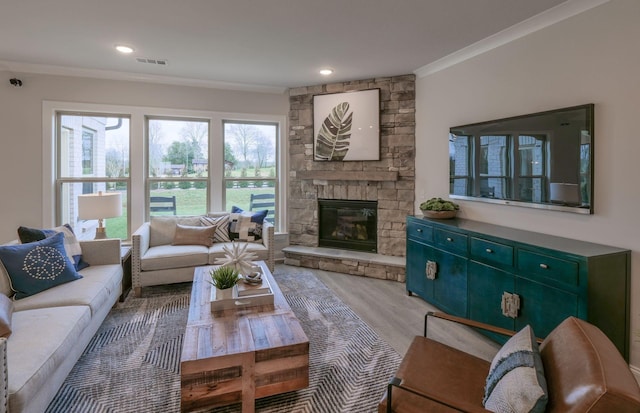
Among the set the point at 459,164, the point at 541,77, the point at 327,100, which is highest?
the point at 327,100

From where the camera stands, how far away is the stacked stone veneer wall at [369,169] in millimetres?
4527

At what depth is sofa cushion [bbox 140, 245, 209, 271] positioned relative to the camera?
12.4 ft

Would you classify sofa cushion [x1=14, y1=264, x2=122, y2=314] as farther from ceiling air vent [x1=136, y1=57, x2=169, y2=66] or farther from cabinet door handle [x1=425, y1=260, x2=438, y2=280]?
cabinet door handle [x1=425, y1=260, x2=438, y2=280]

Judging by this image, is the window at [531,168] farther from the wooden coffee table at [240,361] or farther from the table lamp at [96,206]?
the table lamp at [96,206]

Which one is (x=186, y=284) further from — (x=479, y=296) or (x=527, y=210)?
(x=527, y=210)

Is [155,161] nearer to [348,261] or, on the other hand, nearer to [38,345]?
[348,261]

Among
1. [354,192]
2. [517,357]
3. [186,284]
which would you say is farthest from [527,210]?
[186,284]

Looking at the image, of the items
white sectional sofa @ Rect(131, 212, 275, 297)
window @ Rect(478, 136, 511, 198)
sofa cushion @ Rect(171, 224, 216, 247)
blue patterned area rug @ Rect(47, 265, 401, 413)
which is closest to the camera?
blue patterned area rug @ Rect(47, 265, 401, 413)

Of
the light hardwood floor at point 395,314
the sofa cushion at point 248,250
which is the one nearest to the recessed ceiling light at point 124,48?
the sofa cushion at point 248,250

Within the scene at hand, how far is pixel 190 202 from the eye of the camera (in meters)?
4.98

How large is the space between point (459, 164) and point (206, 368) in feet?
10.4

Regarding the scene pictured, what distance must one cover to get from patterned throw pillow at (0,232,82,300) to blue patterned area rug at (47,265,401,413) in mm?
591

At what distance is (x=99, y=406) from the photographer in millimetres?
2023

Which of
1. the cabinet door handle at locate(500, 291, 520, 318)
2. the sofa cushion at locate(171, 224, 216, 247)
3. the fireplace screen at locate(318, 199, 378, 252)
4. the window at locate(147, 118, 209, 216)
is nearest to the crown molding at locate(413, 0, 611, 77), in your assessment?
the fireplace screen at locate(318, 199, 378, 252)
